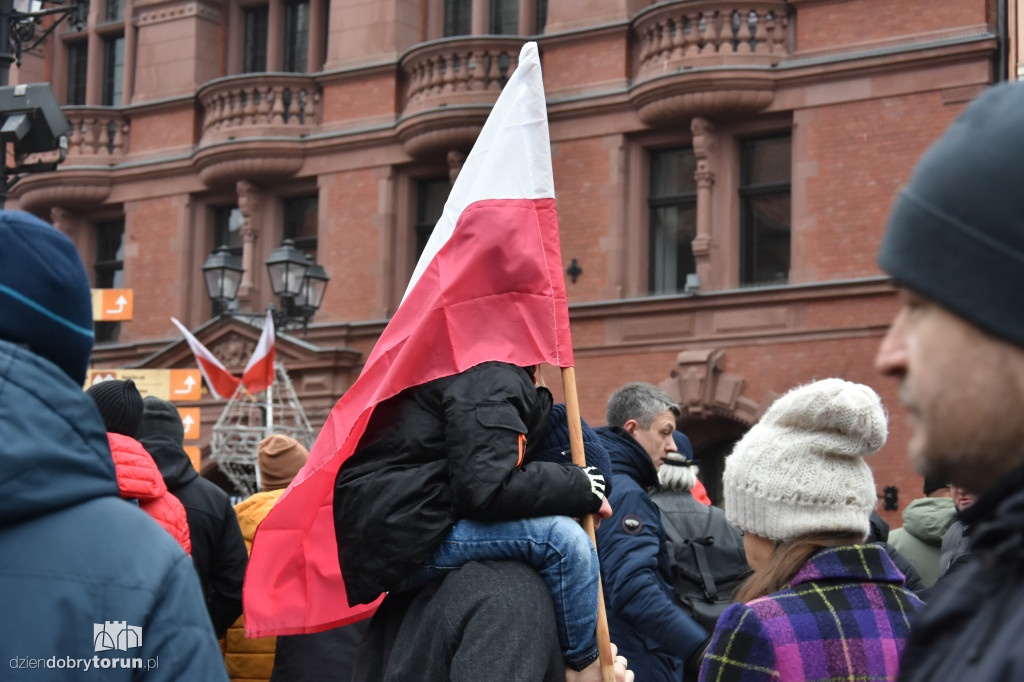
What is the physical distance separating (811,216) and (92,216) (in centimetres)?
1301

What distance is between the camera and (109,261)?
22.9 metres

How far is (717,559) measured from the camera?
521 cm

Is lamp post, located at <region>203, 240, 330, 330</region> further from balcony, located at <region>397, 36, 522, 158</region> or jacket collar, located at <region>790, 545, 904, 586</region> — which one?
jacket collar, located at <region>790, 545, 904, 586</region>

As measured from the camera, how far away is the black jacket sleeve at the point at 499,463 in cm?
313

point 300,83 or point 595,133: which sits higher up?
point 300,83

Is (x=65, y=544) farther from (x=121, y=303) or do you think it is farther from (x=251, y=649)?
(x=121, y=303)

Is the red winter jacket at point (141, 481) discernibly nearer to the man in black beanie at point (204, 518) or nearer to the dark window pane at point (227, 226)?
the man in black beanie at point (204, 518)

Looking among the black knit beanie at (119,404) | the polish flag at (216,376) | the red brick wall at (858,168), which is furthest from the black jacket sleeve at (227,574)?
the red brick wall at (858,168)

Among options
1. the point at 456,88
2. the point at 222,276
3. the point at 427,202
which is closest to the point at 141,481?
the point at 222,276

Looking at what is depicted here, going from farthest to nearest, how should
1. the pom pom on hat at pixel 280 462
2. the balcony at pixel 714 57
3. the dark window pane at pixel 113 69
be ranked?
the dark window pane at pixel 113 69 < the balcony at pixel 714 57 < the pom pom on hat at pixel 280 462

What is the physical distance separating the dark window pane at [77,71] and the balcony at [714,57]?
1195 cm

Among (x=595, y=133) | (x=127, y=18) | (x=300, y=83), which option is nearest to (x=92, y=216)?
(x=127, y=18)

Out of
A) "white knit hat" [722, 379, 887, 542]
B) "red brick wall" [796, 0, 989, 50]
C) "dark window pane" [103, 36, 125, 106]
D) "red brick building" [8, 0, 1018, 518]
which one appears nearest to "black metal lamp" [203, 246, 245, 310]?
"red brick building" [8, 0, 1018, 518]

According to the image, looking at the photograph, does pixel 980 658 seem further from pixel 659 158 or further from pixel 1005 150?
pixel 659 158
